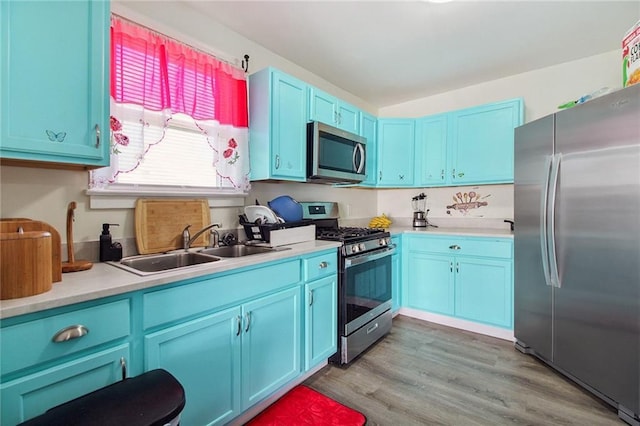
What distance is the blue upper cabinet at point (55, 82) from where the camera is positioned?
1.10 meters

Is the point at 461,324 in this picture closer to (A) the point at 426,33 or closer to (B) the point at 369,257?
(B) the point at 369,257

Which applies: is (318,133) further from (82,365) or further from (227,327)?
(82,365)

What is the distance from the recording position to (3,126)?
3.57ft

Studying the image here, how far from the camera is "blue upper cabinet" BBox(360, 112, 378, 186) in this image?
3.32 metres

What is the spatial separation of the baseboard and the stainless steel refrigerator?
326 millimetres

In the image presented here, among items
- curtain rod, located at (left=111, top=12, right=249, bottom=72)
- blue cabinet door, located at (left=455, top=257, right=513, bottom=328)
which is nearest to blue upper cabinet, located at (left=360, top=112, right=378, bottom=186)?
blue cabinet door, located at (left=455, top=257, right=513, bottom=328)

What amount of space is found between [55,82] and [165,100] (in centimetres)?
71

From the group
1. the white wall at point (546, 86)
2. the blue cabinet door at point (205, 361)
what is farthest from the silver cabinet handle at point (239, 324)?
the white wall at point (546, 86)

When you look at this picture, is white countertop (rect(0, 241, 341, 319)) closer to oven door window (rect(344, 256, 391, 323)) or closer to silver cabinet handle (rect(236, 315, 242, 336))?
silver cabinet handle (rect(236, 315, 242, 336))

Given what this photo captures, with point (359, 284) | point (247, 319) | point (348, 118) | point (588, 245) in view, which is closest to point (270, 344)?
point (247, 319)

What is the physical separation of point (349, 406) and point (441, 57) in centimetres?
294

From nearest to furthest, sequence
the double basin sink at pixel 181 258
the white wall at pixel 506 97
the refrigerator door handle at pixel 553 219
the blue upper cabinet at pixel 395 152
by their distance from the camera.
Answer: the double basin sink at pixel 181 258, the refrigerator door handle at pixel 553 219, the white wall at pixel 506 97, the blue upper cabinet at pixel 395 152

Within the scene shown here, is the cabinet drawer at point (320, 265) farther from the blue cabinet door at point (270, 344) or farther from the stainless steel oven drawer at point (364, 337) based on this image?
the stainless steel oven drawer at point (364, 337)

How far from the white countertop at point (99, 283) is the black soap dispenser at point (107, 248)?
Result: 2.5 inches
